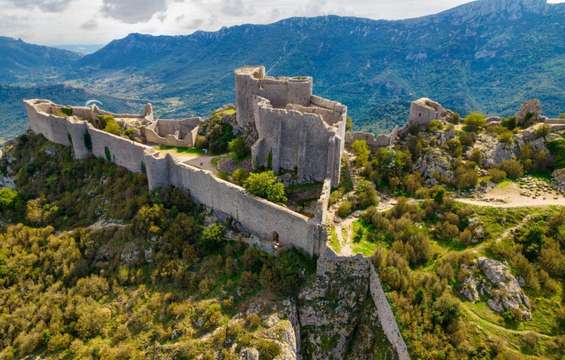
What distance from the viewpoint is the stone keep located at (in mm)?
30578

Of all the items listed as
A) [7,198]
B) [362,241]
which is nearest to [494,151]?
[362,241]

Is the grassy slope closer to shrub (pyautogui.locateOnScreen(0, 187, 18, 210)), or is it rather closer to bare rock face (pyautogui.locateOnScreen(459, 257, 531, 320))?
bare rock face (pyautogui.locateOnScreen(459, 257, 531, 320))

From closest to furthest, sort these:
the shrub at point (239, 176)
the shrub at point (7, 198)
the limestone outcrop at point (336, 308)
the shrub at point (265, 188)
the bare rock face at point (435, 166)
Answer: the limestone outcrop at point (336, 308), the shrub at point (265, 188), the shrub at point (239, 176), the bare rock face at point (435, 166), the shrub at point (7, 198)

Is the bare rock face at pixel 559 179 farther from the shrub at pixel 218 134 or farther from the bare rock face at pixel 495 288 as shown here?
the shrub at pixel 218 134

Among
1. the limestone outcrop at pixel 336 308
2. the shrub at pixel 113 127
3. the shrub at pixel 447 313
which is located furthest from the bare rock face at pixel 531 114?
the shrub at pixel 113 127

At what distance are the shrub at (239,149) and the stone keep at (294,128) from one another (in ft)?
4.01

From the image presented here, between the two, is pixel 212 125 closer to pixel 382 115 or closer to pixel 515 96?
pixel 382 115

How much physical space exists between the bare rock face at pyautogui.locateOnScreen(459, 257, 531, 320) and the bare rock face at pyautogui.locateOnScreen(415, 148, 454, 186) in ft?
31.4

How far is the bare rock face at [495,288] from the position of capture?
21781 mm

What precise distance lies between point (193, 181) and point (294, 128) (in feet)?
33.9

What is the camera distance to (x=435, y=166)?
32750mm

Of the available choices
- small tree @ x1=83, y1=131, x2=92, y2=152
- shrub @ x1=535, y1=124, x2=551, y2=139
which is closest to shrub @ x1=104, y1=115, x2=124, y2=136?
small tree @ x1=83, y1=131, x2=92, y2=152

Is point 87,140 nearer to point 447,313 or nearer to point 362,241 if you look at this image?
point 362,241

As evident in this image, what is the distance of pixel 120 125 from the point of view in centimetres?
4397
